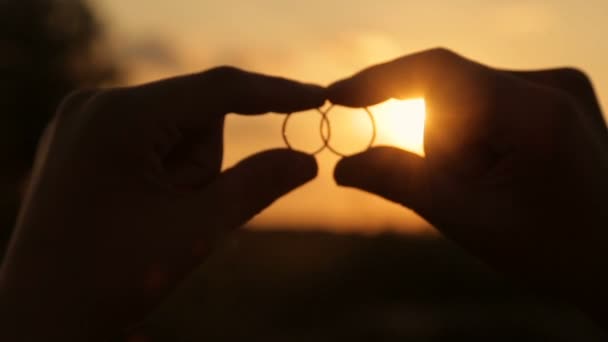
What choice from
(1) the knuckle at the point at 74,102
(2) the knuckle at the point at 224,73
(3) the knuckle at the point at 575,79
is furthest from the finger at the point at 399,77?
(1) the knuckle at the point at 74,102

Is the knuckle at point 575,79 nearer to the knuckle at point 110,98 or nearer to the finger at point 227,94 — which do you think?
the finger at point 227,94

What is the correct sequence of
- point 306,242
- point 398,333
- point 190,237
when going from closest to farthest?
point 190,237, point 398,333, point 306,242

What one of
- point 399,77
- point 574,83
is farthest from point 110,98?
point 574,83

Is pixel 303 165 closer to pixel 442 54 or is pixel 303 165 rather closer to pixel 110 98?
pixel 442 54

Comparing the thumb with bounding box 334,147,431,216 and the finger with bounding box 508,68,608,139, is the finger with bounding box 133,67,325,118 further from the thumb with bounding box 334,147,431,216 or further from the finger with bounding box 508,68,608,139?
the finger with bounding box 508,68,608,139

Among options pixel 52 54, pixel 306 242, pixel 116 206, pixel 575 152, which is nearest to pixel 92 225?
pixel 116 206

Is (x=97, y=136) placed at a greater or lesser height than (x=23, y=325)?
greater

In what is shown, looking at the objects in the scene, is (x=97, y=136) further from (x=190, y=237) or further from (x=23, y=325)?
(x=23, y=325)
